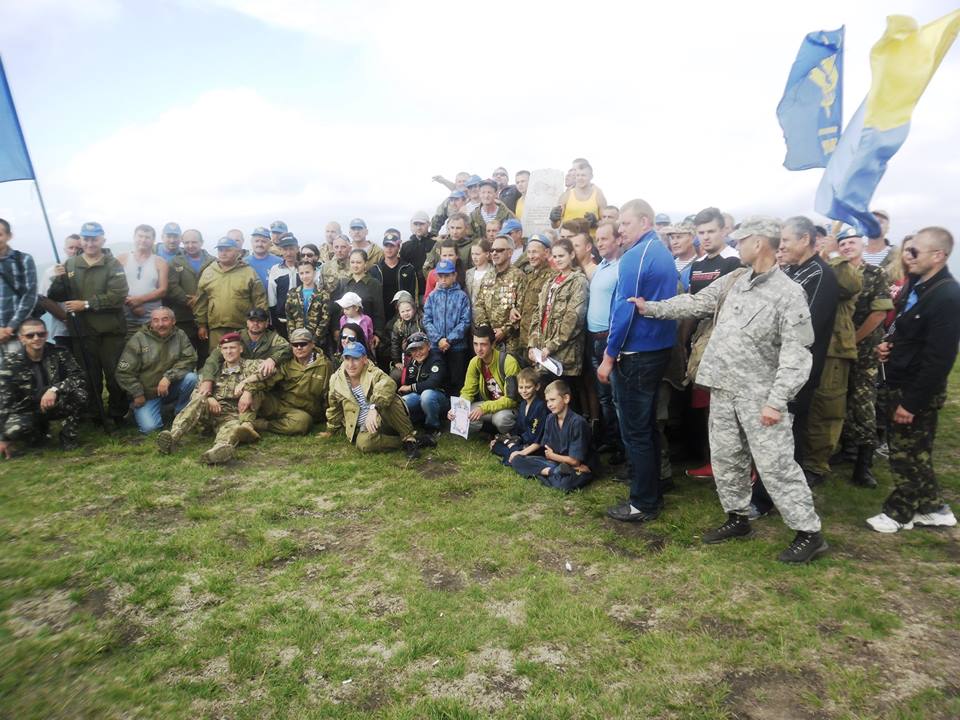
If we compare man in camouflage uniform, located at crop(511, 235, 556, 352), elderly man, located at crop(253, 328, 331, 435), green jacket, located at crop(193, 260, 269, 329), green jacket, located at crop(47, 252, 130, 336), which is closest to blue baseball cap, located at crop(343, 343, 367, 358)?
elderly man, located at crop(253, 328, 331, 435)

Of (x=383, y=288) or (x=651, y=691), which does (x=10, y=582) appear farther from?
(x=383, y=288)

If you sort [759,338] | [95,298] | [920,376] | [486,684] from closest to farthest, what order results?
[486,684] < [759,338] < [920,376] < [95,298]

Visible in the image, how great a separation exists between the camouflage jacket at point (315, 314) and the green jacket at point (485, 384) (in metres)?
2.39

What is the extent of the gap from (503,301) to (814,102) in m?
4.18

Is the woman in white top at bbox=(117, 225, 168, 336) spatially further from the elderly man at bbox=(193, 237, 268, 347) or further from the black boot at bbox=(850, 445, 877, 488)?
the black boot at bbox=(850, 445, 877, 488)

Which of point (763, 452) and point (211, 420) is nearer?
point (763, 452)

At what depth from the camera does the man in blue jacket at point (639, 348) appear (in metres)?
4.41

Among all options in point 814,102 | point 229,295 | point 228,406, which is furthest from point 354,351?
point 814,102

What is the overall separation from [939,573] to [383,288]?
22.9 feet

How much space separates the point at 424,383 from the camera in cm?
727

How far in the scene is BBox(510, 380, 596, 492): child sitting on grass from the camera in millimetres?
5488

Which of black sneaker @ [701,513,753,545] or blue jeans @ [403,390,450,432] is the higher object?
blue jeans @ [403,390,450,432]

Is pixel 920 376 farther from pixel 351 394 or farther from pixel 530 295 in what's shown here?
pixel 351 394

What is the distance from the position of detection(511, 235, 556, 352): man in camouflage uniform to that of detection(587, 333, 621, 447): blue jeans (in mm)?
965
